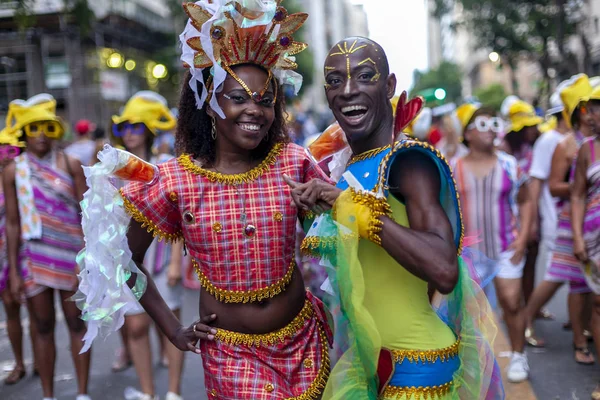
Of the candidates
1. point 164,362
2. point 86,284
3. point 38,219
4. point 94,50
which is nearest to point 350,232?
point 86,284

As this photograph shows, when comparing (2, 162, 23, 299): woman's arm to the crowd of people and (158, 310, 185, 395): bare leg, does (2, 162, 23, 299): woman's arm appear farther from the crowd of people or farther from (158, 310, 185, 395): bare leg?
A: the crowd of people

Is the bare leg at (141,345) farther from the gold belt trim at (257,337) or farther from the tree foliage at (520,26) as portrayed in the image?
the tree foliage at (520,26)

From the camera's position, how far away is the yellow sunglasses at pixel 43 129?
5.32 m

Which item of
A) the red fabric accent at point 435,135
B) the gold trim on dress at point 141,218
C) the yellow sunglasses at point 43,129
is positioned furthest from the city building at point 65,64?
the gold trim on dress at point 141,218

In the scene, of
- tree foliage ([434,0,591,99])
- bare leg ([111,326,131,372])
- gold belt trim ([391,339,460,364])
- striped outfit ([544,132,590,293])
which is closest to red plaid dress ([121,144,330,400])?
gold belt trim ([391,339,460,364])

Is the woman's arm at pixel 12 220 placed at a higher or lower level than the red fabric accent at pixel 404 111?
lower

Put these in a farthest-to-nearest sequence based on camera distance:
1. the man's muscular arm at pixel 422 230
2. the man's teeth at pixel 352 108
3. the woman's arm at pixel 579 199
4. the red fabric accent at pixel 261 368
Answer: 1. the woman's arm at pixel 579 199
2. the red fabric accent at pixel 261 368
3. the man's teeth at pixel 352 108
4. the man's muscular arm at pixel 422 230

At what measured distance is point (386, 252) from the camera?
2.49 meters

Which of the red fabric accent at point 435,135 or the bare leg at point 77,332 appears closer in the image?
the bare leg at point 77,332

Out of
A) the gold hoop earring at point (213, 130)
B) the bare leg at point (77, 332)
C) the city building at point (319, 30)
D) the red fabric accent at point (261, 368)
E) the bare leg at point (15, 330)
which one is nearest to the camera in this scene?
the red fabric accent at point (261, 368)

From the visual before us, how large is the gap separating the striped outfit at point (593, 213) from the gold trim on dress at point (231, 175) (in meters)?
2.92

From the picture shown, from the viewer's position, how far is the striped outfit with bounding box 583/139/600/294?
486 cm

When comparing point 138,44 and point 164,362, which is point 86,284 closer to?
point 164,362

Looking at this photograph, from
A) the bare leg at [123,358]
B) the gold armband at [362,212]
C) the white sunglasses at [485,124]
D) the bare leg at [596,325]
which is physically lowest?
the bare leg at [123,358]
